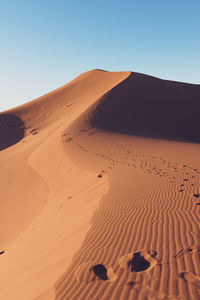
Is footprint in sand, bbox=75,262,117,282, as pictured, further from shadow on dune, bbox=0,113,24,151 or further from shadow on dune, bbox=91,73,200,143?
shadow on dune, bbox=0,113,24,151

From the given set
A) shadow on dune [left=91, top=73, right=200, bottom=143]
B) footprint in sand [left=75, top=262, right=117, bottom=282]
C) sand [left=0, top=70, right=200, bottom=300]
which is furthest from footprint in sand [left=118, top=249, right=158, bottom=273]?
shadow on dune [left=91, top=73, right=200, bottom=143]

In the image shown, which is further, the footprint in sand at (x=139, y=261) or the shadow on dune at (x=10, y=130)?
the shadow on dune at (x=10, y=130)

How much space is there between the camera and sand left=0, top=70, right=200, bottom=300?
373 centimetres

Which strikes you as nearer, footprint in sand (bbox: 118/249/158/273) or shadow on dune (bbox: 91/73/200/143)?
footprint in sand (bbox: 118/249/158/273)

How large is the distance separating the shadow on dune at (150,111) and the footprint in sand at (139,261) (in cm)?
1623

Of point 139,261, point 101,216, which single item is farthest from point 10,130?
point 139,261

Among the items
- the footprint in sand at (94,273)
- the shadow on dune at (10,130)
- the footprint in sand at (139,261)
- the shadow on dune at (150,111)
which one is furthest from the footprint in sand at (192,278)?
the shadow on dune at (10,130)

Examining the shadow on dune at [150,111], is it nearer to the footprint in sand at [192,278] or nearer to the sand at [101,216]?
the sand at [101,216]

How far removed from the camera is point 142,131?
21.2m

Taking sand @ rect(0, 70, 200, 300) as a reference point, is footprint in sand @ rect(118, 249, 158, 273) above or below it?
above

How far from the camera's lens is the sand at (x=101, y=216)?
12.2ft

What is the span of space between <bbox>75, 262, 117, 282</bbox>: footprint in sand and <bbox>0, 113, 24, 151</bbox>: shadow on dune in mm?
24477

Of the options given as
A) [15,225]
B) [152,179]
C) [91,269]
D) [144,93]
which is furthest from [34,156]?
[144,93]

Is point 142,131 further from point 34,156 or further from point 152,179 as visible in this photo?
point 152,179
